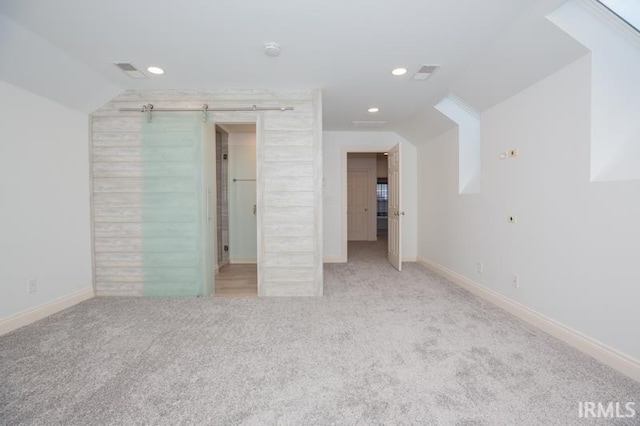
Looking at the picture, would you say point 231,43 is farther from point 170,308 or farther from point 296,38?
point 170,308

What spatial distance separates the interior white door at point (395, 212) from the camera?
4.80 m

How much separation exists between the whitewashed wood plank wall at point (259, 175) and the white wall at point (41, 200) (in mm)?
197

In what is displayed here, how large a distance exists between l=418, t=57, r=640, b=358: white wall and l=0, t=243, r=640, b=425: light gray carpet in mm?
360

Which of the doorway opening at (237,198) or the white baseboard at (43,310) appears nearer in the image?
the white baseboard at (43,310)

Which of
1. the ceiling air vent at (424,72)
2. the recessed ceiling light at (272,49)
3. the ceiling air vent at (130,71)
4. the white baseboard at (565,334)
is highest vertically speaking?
the ceiling air vent at (130,71)

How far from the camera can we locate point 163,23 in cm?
226

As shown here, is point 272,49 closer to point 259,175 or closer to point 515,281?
point 259,175

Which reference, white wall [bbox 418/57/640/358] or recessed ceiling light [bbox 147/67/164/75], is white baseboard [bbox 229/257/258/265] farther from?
white wall [bbox 418/57/640/358]

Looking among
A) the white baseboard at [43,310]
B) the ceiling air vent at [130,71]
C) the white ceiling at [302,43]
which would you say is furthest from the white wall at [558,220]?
the white baseboard at [43,310]

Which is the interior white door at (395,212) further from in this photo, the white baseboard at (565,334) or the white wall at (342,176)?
the white baseboard at (565,334)

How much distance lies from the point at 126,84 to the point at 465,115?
4.58 meters

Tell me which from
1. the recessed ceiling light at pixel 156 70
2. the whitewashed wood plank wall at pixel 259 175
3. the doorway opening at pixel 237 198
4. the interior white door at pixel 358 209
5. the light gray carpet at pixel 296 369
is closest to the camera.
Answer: the light gray carpet at pixel 296 369

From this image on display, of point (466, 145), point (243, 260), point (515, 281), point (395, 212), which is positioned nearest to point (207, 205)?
point (243, 260)

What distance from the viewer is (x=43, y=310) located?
2881 millimetres
